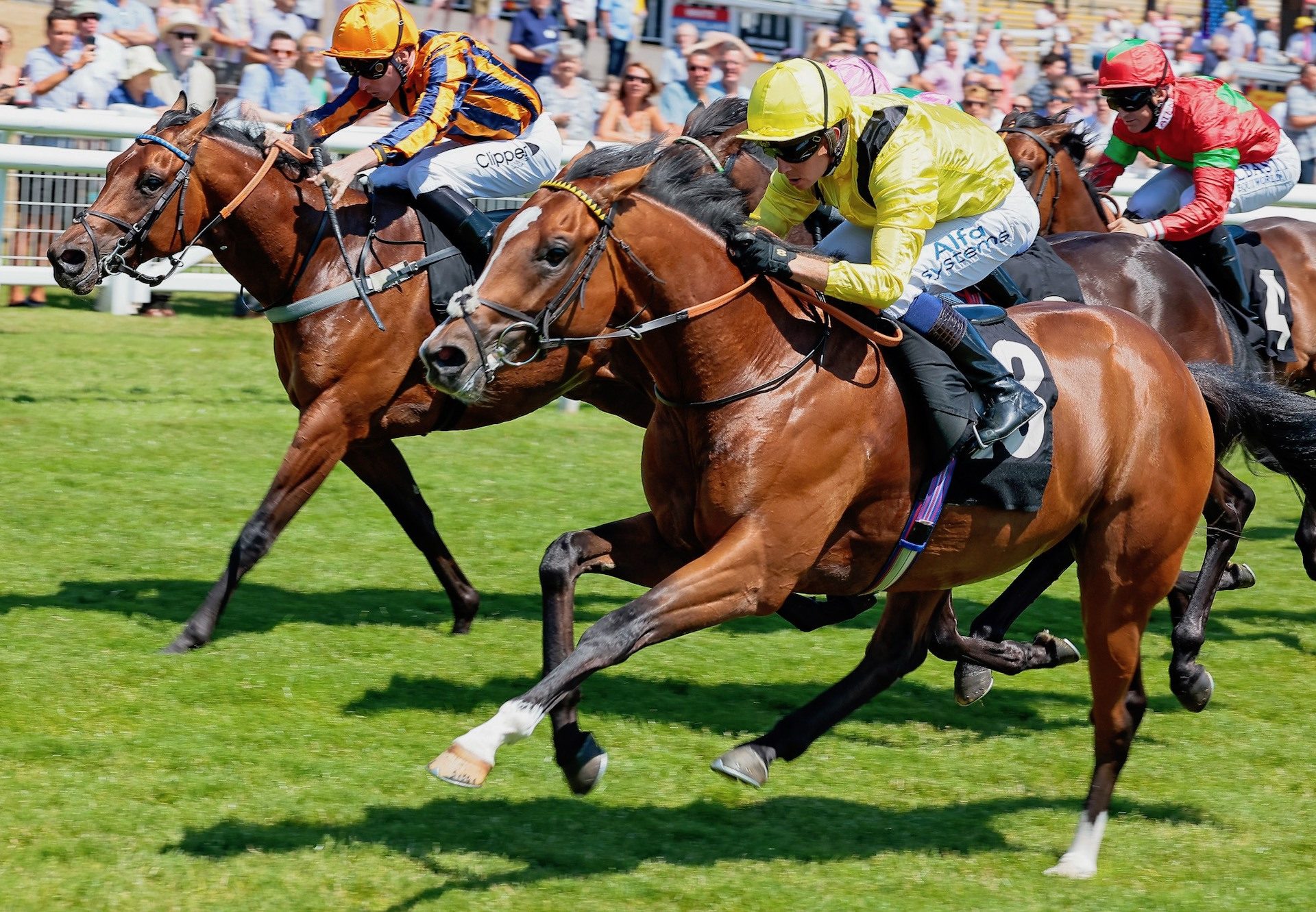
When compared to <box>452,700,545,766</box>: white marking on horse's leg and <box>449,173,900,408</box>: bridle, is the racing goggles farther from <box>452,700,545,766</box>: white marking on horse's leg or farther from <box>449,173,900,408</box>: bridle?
<box>452,700,545,766</box>: white marking on horse's leg

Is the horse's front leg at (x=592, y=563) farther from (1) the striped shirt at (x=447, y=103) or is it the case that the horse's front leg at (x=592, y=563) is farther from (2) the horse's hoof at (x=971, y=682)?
(1) the striped shirt at (x=447, y=103)

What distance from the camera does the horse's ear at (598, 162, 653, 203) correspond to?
12.4 feet

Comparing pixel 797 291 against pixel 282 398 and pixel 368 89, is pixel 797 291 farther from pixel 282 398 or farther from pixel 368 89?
pixel 282 398

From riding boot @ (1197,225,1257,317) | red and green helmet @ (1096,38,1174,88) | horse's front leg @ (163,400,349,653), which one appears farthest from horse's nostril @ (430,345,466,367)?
riding boot @ (1197,225,1257,317)

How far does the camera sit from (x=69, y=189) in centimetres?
976

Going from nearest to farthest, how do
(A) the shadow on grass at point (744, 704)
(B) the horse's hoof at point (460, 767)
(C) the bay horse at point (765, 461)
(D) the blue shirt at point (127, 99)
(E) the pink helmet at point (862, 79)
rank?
(B) the horse's hoof at point (460, 767) < (C) the bay horse at point (765, 461) < (A) the shadow on grass at point (744, 704) < (E) the pink helmet at point (862, 79) < (D) the blue shirt at point (127, 99)

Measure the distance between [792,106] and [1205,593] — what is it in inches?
115

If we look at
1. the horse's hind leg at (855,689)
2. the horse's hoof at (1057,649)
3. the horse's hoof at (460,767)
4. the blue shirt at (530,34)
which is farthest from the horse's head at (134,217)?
the blue shirt at (530,34)

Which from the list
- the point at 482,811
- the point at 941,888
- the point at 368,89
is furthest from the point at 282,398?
the point at 941,888

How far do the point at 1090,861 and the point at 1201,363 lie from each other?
64.7 inches

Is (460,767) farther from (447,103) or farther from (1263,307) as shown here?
(1263,307)

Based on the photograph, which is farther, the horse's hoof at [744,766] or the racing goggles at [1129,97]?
the racing goggles at [1129,97]

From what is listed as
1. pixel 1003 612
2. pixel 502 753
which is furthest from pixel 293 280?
pixel 1003 612

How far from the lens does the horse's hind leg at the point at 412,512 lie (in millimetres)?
6082
